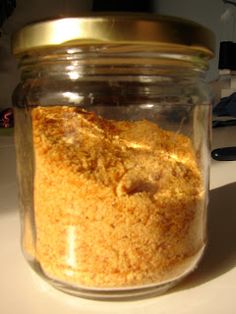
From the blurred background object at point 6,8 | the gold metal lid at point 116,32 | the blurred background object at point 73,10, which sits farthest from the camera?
the blurred background object at point 73,10

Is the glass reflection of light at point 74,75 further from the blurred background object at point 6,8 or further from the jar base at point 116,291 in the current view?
the blurred background object at point 6,8

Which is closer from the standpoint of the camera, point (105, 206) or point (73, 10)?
point (105, 206)

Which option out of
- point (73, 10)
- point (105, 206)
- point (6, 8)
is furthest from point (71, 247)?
point (73, 10)

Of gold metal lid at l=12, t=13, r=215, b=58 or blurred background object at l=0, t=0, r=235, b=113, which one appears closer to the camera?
gold metal lid at l=12, t=13, r=215, b=58

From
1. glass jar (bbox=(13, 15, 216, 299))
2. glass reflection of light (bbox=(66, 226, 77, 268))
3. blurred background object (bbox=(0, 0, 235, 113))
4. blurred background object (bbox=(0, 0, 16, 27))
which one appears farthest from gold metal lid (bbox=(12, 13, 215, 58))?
blurred background object (bbox=(0, 0, 16, 27))

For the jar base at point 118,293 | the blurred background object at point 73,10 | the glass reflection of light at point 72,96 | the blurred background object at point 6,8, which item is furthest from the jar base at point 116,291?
the blurred background object at point 6,8

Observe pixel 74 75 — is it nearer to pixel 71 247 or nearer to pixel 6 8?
pixel 71 247

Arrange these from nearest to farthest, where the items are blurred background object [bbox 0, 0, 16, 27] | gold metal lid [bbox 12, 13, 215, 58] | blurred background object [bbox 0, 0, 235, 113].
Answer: gold metal lid [bbox 12, 13, 215, 58] < blurred background object [bbox 0, 0, 16, 27] < blurred background object [bbox 0, 0, 235, 113]

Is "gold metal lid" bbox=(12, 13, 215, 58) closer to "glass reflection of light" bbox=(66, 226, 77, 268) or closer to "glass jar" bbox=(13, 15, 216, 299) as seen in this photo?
"glass jar" bbox=(13, 15, 216, 299)

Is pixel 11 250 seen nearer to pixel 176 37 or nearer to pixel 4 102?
pixel 176 37
